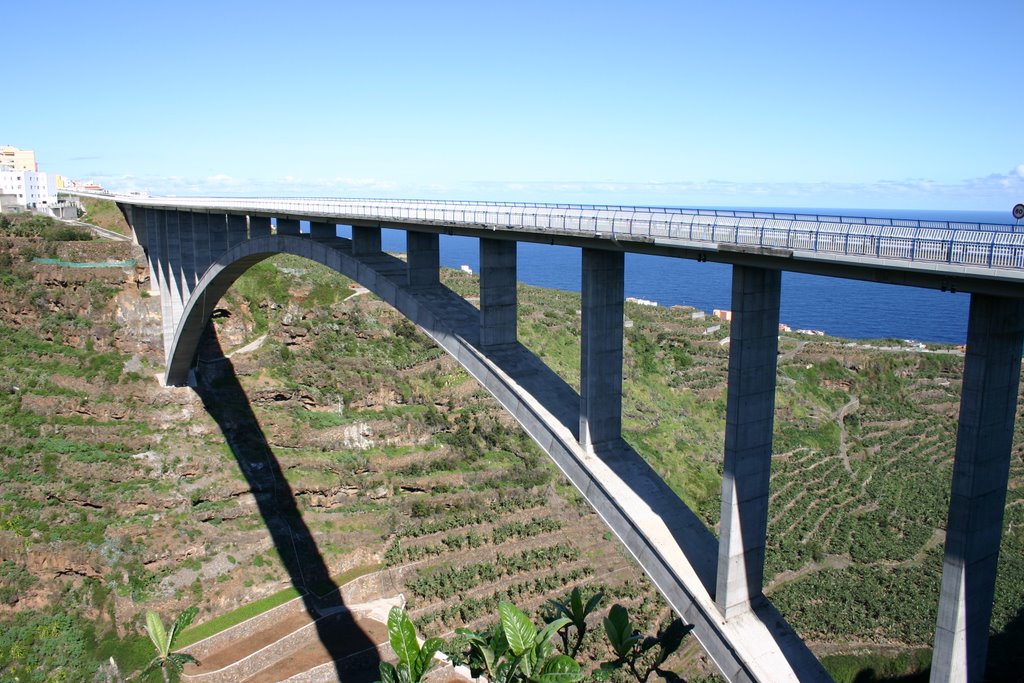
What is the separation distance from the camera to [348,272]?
79.1ft

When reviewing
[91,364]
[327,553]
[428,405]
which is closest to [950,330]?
[428,405]

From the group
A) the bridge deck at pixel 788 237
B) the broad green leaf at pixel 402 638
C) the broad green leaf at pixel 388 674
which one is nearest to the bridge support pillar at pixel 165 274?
the bridge deck at pixel 788 237

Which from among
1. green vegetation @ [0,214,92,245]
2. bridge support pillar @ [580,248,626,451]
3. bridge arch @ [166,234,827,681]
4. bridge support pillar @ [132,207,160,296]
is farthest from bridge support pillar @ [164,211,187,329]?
bridge support pillar @ [580,248,626,451]

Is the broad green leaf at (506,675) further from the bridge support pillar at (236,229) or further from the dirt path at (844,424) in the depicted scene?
the dirt path at (844,424)

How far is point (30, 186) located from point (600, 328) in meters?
73.1

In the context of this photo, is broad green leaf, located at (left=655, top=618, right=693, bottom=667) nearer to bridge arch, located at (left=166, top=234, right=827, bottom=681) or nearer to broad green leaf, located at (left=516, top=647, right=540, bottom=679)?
bridge arch, located at (left=166, top=234, right=827, bottom=681)

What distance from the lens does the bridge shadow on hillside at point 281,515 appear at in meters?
28.4

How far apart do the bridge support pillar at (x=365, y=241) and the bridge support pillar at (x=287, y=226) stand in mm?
5914

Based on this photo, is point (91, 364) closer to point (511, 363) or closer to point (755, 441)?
point (511, 363)

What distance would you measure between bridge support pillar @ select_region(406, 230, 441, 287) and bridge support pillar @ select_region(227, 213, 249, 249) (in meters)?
15.5

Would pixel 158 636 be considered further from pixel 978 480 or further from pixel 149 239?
pixel 149 239

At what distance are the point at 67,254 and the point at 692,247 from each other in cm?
4376

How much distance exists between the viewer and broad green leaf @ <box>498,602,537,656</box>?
42.6 ft

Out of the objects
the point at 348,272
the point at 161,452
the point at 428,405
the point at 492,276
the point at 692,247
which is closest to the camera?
the point at 692,247
